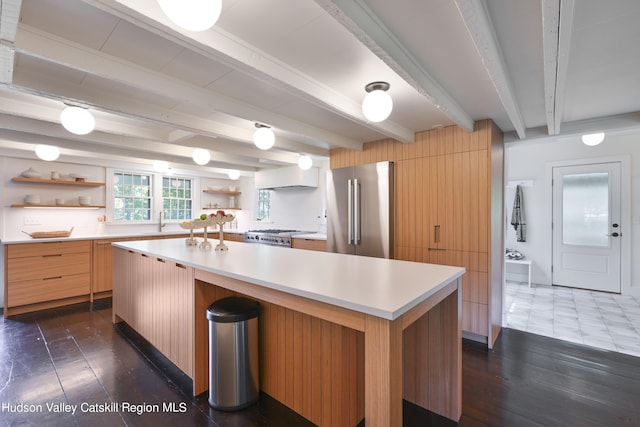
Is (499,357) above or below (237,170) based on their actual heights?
below

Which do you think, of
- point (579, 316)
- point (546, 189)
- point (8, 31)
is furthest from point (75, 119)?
point (546, 189)

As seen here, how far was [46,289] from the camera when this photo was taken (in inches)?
146

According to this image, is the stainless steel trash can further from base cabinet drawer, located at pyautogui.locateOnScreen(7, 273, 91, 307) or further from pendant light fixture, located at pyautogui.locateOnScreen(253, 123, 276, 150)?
base cabinet drawer, located at pyautogui.locateOnScreen(7, 273, 91, 307)

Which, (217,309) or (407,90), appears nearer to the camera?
(217,309)

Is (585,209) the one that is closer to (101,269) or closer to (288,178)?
(288,178)

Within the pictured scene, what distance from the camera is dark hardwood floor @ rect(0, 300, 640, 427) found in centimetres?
176

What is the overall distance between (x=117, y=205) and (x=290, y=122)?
12.8 ft

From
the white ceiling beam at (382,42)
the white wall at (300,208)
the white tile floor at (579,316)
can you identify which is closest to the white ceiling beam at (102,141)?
the white wall at (300,208)

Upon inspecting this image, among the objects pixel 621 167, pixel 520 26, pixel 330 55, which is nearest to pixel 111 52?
pixel 330 55

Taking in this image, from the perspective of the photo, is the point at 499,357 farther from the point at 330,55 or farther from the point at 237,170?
the point at 237,170

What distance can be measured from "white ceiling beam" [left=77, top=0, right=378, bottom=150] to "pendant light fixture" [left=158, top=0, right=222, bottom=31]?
1.03 feet

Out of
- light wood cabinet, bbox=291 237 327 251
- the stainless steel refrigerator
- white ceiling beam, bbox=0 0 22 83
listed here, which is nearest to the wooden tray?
white ceiling beam, bbox=0 0 22 83

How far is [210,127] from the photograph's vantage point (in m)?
2.88

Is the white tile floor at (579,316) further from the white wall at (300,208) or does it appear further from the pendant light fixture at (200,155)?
the pendant light fixture at (200,155)
